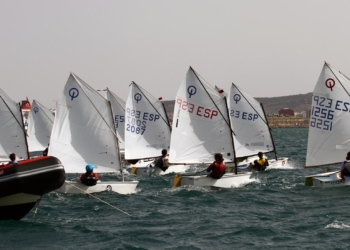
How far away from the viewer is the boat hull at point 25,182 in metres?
20.6

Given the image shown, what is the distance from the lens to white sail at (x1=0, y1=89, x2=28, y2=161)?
3772cm

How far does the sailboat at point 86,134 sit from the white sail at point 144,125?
12.6 m

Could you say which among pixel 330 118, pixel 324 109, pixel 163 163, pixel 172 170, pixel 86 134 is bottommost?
pixel 172 170

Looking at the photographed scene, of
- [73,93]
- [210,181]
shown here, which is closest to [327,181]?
[210,181]

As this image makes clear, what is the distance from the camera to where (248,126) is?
44.3 metres

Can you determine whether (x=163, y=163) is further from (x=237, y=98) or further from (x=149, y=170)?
(x=237, y=98)

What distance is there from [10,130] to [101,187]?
37.7ft

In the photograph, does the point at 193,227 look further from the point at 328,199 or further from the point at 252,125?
the point at 252,125

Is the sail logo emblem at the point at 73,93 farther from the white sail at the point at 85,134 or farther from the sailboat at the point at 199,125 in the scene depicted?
the sailboat at the point at 199,125

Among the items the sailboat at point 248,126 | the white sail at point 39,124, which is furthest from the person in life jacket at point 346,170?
the white sail at point 39,124

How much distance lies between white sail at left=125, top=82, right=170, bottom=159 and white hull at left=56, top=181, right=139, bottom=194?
14228 mm

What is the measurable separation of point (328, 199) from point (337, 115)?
6837 mm

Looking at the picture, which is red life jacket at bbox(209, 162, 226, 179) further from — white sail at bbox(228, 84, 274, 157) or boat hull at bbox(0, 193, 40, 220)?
white sail at bbox(228, 84, 274, 157)

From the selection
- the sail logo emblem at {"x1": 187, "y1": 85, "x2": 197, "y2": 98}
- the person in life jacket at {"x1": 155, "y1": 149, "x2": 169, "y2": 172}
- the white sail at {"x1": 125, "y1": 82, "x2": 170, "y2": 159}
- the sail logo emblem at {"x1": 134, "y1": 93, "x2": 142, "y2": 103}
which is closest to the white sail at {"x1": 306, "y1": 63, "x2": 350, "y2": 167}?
the sail logo emblem at {"x1": 187, "y1": 85, "x2": 197, "y2": 98}
